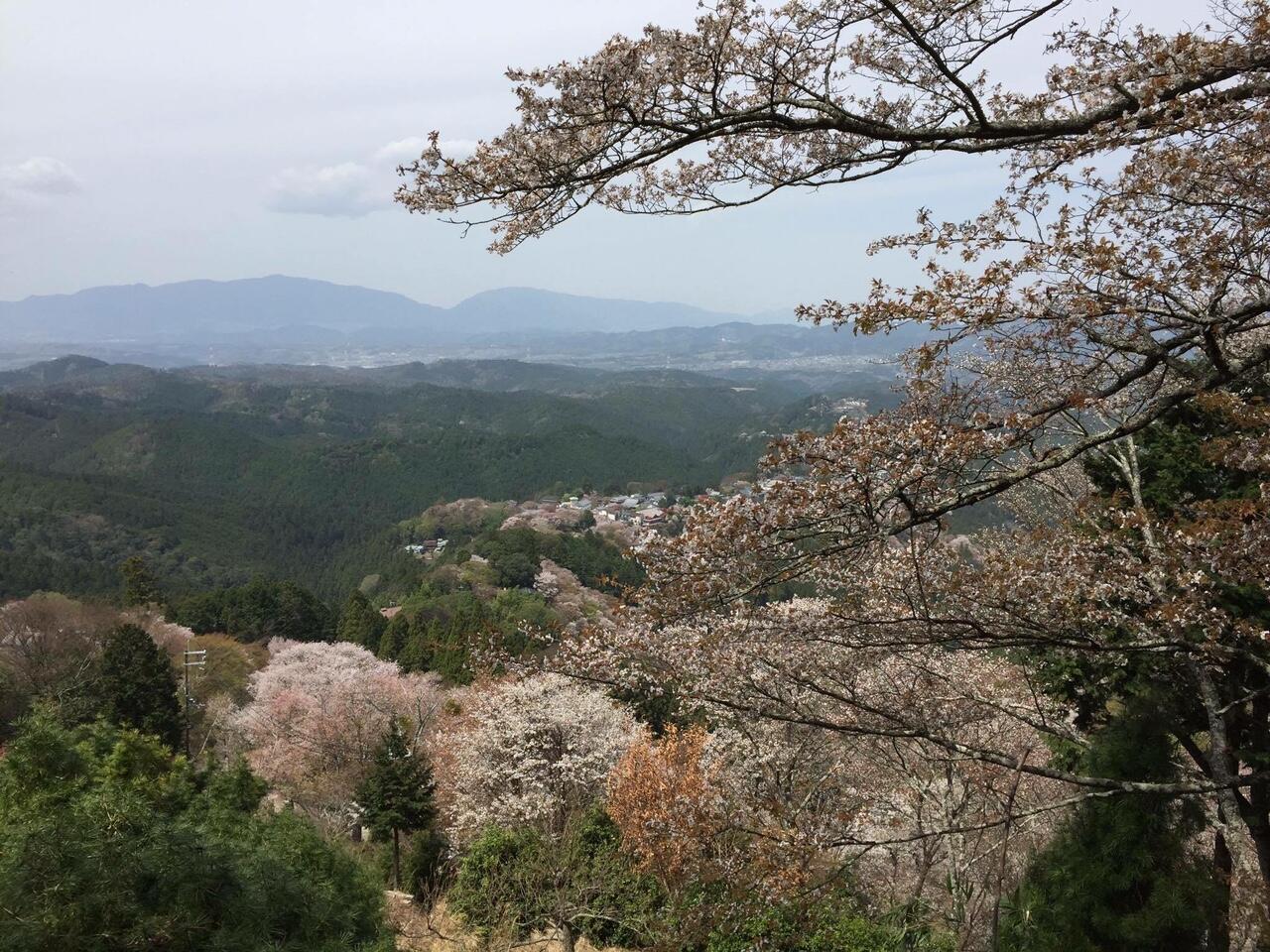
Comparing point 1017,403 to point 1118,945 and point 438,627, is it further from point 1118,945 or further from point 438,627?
point 438,627

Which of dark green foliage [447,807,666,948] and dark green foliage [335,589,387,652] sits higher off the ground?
dark green foliage [447,807,666,948]

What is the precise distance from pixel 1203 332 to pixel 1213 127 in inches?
24.0

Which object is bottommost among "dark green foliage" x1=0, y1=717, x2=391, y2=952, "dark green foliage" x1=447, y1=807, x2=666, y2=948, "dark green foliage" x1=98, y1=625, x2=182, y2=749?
"dark green foliage" x1=98, y1=625, x2=182, y2=749

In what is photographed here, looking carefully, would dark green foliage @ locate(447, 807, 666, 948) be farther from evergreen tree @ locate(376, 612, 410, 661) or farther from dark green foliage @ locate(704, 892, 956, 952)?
evergreen tree @ locate(376, 612, 410, 661)

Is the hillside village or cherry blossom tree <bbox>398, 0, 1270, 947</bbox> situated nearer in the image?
cherry blossom tree <bbox>398, 0, 1270, 947</bbox>

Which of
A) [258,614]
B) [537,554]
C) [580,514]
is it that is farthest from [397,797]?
[580,514]

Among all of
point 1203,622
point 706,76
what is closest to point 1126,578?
point 1203,622

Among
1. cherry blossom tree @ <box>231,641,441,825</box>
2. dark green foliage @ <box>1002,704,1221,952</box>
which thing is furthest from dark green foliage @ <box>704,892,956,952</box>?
cherry blossom tree @ <box>231,641,441,825</box>

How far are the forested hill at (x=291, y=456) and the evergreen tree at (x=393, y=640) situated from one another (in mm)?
19091

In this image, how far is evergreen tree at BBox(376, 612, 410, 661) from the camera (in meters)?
27.1

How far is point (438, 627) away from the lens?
88.9 feet

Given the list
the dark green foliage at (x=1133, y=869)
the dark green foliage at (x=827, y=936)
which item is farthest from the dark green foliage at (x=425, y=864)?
the dark green foliage at (x=1133, y=869)

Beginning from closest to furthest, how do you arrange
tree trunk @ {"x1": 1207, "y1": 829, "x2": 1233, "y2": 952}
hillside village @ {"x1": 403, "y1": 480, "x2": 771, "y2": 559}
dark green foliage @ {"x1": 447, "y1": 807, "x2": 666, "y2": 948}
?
tree trunk @ {"x1": 1207, "y1": 829, "x2": 1233, "y2": 952}, dark green foliage @ {"x1": 447, "y1": 807, "x2": 666, "y2": 948}, hillside village @ {"x1": 403, "y1": 480, "x2": 771, "y2": 559}

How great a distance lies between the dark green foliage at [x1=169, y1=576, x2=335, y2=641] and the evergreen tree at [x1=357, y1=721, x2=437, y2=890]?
20.7 m
